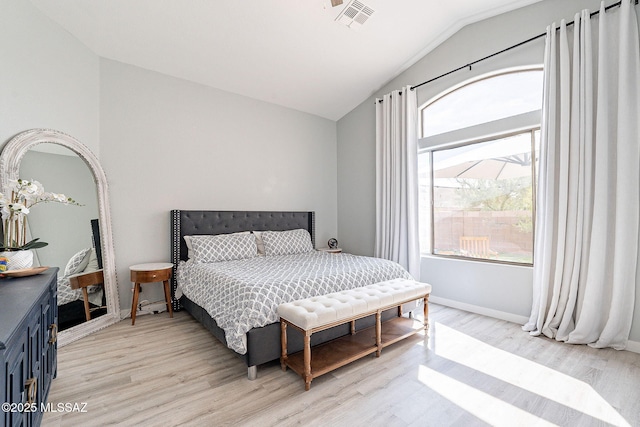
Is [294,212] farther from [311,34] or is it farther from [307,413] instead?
[307,413]

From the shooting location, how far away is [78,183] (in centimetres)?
290

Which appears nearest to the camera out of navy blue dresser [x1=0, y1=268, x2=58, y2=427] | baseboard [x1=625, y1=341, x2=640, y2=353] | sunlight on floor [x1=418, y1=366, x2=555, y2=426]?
navy blue dresser [x1=0, y1=268, x2=58, y2=427]

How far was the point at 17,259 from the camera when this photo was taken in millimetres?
1854

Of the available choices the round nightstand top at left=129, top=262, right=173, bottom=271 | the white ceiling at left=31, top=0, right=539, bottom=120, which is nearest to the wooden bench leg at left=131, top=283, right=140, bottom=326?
the round nightstand top at left=129, top=262, right=173, bottom=271

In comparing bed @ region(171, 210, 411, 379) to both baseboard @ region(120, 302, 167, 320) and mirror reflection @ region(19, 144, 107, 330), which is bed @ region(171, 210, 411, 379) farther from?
mirror reflection @ region(19, 144, 107, 330)

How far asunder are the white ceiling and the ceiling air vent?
0.23ft

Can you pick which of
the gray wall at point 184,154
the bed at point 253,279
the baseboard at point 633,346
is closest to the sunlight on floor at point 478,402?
the bed at point 253,279

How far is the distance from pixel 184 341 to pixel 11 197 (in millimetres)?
1763

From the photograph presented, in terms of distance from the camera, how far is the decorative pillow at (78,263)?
2.67 m

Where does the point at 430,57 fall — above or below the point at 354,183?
above

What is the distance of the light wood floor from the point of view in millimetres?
1679

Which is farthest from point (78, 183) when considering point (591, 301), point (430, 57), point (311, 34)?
point (591, 301)

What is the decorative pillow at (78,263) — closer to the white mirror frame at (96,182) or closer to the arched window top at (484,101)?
the white mirror frame at (96,182)

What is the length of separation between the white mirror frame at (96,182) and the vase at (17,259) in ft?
2.46
